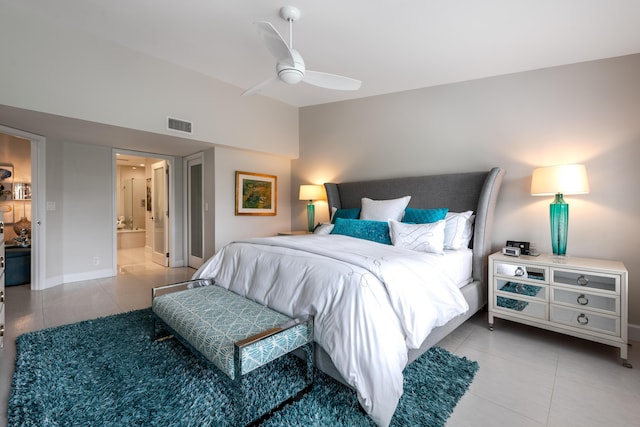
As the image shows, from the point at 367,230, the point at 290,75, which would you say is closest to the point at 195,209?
the point at 367,230

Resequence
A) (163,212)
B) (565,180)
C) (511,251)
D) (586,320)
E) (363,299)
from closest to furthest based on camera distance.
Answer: (363,299) → (586,320) → (565,180) → (511,251) → (163,212)

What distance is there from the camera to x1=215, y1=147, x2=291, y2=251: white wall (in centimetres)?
444

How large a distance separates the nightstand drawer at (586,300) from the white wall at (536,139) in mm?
620

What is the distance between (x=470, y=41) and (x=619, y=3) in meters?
0.95

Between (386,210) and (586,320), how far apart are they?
1.94 m

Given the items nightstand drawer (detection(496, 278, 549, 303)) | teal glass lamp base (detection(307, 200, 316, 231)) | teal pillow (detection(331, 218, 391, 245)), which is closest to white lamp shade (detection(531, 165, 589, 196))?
nightstand drawer (detection(496, 278, 549, 303))

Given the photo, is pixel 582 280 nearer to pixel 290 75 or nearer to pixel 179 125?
pixel 290 75

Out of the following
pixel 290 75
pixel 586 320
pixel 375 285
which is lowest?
pixel 586 320

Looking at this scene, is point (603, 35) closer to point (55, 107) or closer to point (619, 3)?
point (619, 3)

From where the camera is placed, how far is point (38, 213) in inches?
148

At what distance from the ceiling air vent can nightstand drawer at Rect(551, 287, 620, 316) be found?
429 cm

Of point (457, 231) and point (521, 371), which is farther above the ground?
point (457, 231)

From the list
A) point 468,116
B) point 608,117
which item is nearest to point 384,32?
point 468,116

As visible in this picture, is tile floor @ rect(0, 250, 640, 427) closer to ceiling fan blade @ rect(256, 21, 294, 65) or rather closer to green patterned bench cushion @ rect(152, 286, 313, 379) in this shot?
green patterned bench cushion @ rect(152, 286, 313, 379)
